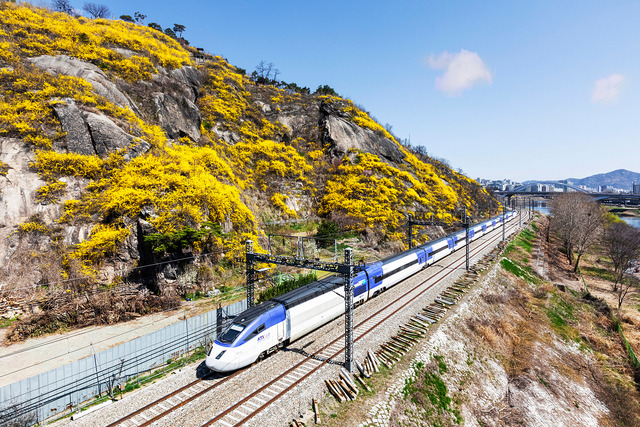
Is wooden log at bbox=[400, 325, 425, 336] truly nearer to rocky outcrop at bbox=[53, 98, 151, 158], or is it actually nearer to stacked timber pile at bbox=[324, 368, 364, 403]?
stacked timber pile at bbox=[324, 368, 364, 403]

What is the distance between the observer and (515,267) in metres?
42.6

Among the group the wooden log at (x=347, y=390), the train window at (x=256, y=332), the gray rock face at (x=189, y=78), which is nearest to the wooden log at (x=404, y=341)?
the wooden log at (x=347, y=390)

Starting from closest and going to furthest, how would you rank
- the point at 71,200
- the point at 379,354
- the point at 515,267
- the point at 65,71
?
the point at 379,354, the point at 71,200, the point at 65,71, the point at 515,267

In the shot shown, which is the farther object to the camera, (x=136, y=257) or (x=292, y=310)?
(x=136, y=257)

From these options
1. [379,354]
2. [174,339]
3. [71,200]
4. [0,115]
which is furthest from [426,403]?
[0,115]

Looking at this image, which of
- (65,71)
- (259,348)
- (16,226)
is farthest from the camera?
(65,71)

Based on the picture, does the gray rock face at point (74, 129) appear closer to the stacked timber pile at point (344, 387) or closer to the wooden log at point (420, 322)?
the stacked timber pile at point (344, 387)

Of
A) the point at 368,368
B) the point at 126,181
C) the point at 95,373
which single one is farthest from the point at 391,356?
the point at 126,181

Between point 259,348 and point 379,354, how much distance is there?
7.75 meters

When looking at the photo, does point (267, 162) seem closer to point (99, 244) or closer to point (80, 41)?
point (99, 244)

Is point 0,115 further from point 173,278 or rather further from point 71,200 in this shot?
point 173,278

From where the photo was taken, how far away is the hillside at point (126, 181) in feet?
78.9

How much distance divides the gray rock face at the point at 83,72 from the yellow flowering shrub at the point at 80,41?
1.80 meters

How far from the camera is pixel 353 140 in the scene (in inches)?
2581
